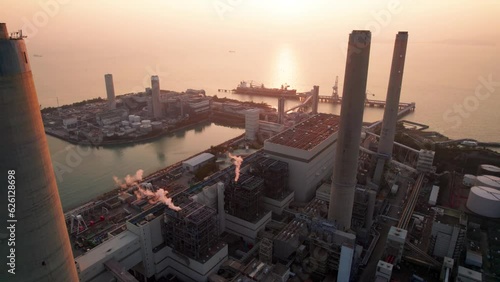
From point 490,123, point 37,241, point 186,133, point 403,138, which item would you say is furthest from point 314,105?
point 37,241

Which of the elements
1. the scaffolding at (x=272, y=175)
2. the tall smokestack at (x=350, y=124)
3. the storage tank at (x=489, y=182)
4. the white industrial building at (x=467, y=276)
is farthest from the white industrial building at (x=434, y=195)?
the scaffolding at (x=272, y=175)

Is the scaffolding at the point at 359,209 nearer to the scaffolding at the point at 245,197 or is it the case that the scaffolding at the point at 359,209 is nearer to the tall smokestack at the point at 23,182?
the scaffolding at the point at 245,197

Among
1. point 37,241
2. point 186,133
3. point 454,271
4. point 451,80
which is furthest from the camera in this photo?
point 451,80

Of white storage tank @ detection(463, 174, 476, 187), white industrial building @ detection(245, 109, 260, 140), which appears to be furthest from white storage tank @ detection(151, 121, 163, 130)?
Answer: white storage tank @ detection(463, 174, 476, 187)

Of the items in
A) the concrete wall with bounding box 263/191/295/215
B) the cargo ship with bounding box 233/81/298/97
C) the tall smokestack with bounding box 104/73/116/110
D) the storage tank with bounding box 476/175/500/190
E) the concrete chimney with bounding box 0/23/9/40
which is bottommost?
the concrete wall with bounding box 263/191/295/215

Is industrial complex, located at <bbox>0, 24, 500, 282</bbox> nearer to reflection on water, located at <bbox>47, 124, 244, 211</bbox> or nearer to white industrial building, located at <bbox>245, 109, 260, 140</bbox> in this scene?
reflection on water, located at <bbox>47, 124, 244, 211</bbox>

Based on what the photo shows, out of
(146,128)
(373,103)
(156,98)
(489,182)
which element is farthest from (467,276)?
(373,103)

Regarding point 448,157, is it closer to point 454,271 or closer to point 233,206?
point 454,271

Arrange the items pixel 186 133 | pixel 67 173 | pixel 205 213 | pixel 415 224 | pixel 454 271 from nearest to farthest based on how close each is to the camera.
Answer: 1. pixel 205 213
2. pixel 454 271
3. pixel 415 224
4. pixel 67 173
5. pixel 186 133
